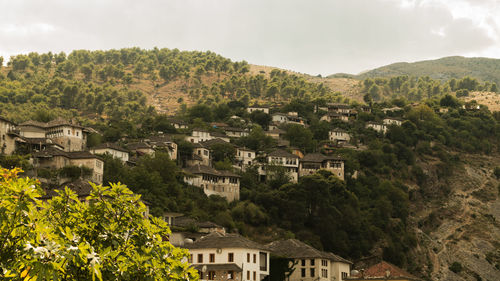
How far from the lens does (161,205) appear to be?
78.3m

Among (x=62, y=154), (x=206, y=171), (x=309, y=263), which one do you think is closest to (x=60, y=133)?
(x=62, y=154)

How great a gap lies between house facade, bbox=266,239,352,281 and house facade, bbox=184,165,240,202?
2414cm

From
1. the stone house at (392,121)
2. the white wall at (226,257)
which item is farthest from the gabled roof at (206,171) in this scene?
the stone house at (392,121)

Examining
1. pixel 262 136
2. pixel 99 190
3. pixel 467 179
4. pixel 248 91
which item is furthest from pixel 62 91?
pixel 99 190

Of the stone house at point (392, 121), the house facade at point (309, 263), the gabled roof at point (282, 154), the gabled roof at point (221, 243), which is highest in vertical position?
the stone house at point (392, 121)

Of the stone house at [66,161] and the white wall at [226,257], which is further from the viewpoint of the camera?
the stone house at [66,161]

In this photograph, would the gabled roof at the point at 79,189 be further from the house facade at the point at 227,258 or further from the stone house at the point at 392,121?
the stone house at the point at 392,121

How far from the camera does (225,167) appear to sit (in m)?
102

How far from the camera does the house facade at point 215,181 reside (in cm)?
9344

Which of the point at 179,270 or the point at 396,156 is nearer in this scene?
the point at 179,270

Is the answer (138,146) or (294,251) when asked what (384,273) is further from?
(138,146)

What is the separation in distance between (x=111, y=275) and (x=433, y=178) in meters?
119

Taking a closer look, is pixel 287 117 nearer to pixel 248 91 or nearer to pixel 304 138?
pixel 304 138

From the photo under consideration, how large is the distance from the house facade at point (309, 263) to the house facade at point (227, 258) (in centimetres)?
525
